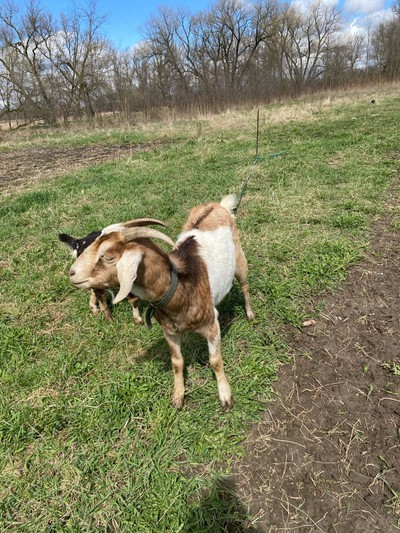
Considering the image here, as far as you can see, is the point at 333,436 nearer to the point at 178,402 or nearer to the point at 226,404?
the point at 226,404

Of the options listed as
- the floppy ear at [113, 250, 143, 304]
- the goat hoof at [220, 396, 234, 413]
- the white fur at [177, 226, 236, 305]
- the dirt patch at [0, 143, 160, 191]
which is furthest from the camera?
the dirt patch at [0, 143, 160, 191]

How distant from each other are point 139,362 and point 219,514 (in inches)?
56.6

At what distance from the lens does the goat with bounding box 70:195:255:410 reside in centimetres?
192

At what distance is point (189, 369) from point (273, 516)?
4.28 feet

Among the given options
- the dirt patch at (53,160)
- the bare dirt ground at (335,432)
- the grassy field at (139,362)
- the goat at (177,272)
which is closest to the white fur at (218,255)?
the goat at (177,272)

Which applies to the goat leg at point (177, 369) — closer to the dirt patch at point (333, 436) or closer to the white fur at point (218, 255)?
the white fur at point (218, 255)

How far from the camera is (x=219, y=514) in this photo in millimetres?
1830

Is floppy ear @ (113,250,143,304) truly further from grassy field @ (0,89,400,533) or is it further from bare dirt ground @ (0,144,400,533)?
bare dirt ground @ (0,144,400,533)

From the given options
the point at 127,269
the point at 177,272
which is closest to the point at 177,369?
the point at 177,272

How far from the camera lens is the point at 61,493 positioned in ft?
6.53

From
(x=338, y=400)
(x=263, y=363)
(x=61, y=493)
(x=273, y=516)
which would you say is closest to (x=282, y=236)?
(x=263, y=363)

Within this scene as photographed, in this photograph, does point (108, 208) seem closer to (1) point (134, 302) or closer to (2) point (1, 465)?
(1) point (134, 302)

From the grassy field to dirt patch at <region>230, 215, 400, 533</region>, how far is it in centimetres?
18

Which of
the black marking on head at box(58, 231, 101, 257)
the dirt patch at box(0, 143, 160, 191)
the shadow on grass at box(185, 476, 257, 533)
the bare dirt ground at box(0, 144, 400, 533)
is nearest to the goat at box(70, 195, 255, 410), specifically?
the bare dirt ground at box(0, 144, 400, 533)
